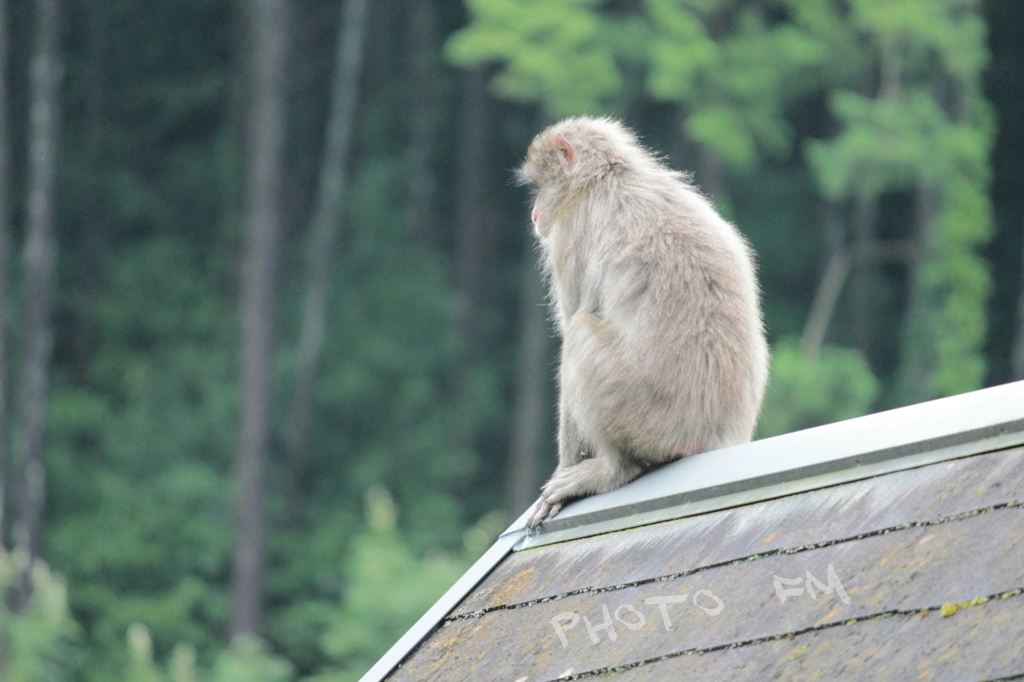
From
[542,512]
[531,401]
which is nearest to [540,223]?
[542,512]

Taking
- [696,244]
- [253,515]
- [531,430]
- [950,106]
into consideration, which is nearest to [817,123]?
[950,106]

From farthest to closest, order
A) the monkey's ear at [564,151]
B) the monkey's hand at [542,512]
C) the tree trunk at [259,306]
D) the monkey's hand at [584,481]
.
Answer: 1. the tree trunk at [259,306]
2. the monkey's ear at [564,151]
3. the monkey's hand at [584,481]
4. the monkey's hand at [542,512]

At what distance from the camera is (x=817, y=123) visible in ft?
71.7

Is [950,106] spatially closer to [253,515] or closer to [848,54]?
[848,54]

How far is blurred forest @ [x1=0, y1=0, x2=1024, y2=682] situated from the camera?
1589 cm

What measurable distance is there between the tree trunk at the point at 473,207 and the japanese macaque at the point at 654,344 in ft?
55.6

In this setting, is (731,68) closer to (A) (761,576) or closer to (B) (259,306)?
(B) (259,306)

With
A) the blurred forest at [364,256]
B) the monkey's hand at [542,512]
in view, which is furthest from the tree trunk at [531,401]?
the monkey's hand at [542,512]

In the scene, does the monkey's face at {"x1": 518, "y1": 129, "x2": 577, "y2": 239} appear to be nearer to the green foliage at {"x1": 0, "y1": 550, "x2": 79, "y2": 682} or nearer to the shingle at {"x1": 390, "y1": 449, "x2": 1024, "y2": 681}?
the shingle at {"x1": 390, "y1": 449, "x2": 1024, "y2": 681}

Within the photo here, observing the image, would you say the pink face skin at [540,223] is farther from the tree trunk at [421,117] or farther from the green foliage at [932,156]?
the tree trunk at [421,117]

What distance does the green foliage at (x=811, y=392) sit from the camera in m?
13.8

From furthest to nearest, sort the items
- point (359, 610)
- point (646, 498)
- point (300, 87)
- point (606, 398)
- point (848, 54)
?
point (300, 87)
point (848, 54)
point (359, 610)
point (606, 398)
point (646, 498)

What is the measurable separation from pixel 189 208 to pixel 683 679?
18230mm

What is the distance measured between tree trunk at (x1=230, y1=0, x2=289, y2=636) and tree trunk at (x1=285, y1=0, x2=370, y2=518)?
216 centimetres
